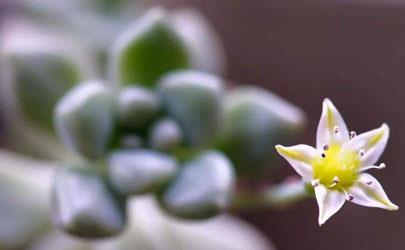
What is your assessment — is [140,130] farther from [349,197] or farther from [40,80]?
[349,197]

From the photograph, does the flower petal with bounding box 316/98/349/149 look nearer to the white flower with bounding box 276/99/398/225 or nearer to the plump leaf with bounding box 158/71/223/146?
the white flower with bounding box 276/99/398/225

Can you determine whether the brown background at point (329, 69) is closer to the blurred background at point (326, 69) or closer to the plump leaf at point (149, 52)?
the blurred background at point (326, 69)

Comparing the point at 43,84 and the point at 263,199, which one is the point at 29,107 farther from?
the point at 263,199

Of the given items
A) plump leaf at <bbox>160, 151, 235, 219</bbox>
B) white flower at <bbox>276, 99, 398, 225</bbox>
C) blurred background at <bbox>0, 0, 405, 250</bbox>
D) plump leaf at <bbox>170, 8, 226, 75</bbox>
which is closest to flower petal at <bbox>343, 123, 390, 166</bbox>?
white flower at <bbox>276, 99, 398, 225</bbox>

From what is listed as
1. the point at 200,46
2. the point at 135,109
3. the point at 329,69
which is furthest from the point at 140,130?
the point at 329,69

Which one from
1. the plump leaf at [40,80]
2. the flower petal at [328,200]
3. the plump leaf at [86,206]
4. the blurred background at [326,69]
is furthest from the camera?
the blurred background at [326,69]

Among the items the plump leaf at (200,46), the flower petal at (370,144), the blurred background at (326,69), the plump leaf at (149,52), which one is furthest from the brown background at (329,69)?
the flower petal at (370,144)

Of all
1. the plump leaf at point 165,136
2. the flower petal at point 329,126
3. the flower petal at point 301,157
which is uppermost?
the flower petal at point 329,126
